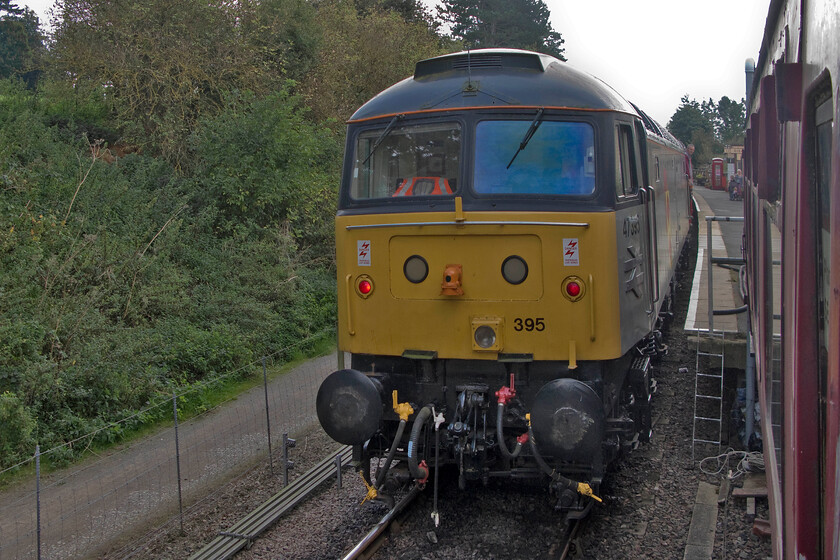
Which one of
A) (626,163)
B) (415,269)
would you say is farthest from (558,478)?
(626,163)

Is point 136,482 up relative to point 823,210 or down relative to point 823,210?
down

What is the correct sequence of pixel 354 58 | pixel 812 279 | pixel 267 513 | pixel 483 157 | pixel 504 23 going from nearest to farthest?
1. pixel 812 279
2. pixel 483 157
3. pixel 267 513
4. pixel 354 58
5. pixel 504 23

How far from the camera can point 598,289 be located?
5.91 metres

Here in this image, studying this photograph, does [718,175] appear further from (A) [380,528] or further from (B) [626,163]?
(A) [380,528]

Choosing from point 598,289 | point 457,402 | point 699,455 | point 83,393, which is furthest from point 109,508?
point 699,455

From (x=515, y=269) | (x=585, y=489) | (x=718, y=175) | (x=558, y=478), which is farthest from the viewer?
(x=718, y=175)

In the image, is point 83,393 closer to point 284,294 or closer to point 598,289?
point 284,294

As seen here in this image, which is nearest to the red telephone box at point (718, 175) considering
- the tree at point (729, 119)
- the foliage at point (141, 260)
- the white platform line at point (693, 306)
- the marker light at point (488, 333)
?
the tree at point (729, 119)

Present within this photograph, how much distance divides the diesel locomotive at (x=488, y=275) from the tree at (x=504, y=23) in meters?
41.1

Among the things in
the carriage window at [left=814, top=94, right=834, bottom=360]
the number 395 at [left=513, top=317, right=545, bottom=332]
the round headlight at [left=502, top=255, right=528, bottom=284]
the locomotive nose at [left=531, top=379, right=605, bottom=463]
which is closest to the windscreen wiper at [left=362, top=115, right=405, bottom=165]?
the round headlight at [left=502, top=255, right=528, bottom=284]

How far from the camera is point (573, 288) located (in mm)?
5949

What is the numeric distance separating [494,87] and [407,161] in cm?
93

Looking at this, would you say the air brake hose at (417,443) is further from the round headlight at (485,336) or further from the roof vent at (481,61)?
the roof vent at (481,61)

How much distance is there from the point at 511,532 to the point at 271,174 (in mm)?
10480
